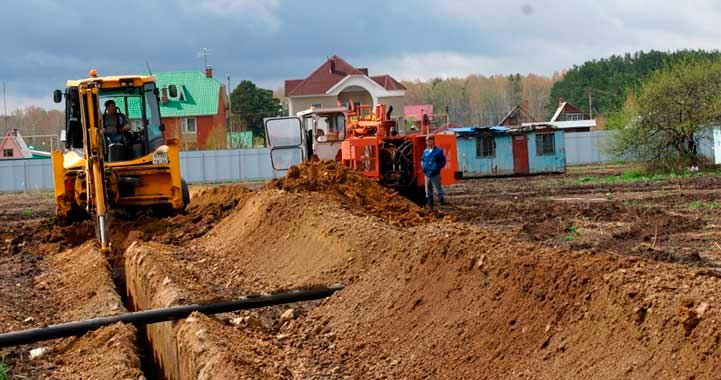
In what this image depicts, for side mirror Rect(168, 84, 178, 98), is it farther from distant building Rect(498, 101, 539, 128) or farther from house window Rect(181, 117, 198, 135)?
distant building Rect(498, 101, 539, 128)

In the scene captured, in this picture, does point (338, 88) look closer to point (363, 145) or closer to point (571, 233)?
point (363, 145)

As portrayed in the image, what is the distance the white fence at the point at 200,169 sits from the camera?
187 feet

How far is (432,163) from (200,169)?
125 ft

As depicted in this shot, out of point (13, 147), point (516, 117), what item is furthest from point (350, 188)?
point (13, 147)

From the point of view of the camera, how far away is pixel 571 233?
1516cm

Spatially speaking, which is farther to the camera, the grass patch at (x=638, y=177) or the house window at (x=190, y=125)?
the house window at (x=190, y=125)

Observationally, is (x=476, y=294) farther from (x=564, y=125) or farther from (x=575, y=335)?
(x=564, y=125)

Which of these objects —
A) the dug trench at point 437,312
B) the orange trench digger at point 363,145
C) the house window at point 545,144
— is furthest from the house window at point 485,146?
the dug trench at point 437,312

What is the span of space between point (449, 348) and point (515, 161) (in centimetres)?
3865

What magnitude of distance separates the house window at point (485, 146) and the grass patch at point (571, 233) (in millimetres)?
29152

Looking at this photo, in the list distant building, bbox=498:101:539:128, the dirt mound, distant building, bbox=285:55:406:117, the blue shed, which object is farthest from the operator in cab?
distant building, bbox=498:101:539:128

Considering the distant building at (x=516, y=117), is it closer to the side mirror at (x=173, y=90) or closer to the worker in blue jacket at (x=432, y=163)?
the worker in blue jacket at (x=432, y=163)

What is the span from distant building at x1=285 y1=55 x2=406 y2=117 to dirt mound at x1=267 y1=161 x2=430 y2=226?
48456 mm

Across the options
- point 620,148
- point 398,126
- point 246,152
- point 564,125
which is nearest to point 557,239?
point 398,126
